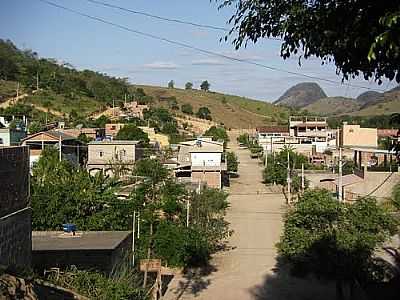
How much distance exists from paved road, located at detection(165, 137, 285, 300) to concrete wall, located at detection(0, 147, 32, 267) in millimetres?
9133

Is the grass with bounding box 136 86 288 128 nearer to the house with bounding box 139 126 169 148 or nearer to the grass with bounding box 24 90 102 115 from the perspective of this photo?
the grass with bounding box 24 90 102 115

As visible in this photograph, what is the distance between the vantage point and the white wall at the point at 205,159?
146 ft

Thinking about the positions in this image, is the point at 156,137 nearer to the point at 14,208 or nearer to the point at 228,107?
the point at 14,208

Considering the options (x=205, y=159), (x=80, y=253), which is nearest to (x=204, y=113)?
(x=205, y=159)

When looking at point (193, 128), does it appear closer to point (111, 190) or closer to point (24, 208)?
point (111, 190)

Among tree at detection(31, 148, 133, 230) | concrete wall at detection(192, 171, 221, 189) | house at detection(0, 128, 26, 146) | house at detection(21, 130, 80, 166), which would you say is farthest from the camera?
concrete wall at detection(192, 171, 221, 189)

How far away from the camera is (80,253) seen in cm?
1277

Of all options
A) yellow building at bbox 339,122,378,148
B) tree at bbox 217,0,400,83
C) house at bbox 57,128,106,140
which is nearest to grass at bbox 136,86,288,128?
yellow building at bbox 339,122,378,148

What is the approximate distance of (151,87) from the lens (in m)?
121

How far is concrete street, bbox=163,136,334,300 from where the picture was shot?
1889 centimetres

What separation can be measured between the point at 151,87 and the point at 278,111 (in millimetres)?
28193

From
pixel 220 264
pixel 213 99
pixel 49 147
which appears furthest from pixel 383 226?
pixel 213 99

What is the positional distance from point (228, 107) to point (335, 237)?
103 metres

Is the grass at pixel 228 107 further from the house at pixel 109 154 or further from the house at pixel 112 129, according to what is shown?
the house at pixel 109 154
